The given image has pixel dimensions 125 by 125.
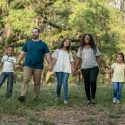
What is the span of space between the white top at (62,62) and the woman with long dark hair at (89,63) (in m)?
0.33

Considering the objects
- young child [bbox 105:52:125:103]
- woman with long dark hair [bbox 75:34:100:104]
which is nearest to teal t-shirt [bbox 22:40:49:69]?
woman with long dark hair [bbox 75:34:100:104]

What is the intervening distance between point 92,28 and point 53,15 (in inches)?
108

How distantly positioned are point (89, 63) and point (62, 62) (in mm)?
736

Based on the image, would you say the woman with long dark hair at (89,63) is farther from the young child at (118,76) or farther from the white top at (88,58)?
the young child at (118,76)

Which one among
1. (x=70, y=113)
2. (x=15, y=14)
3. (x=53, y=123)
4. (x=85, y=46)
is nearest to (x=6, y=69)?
(x=85, y=46)

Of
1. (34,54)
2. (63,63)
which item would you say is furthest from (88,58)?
(34,54)

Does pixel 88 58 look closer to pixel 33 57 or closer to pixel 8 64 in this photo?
pixel 33 57

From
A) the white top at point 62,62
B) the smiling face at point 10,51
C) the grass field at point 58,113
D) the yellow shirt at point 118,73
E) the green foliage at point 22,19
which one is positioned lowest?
the grass field at point 58,113

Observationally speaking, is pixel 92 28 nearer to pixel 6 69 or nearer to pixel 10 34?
pixel 10 34

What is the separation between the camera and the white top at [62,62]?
11.9 metres

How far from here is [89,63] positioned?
38.9 ft

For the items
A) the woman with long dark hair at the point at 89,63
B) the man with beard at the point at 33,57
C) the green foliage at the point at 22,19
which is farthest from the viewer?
the green foliage at the point at 22,19

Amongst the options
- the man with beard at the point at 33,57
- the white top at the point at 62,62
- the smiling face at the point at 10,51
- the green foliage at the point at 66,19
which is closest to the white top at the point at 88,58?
the white top at the point at 62,62

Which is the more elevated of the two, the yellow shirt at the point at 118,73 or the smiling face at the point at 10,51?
the smiling face at the point at 10,51
